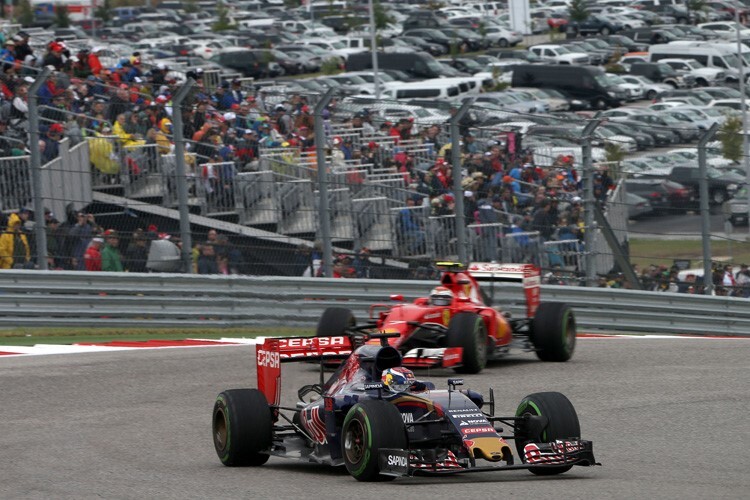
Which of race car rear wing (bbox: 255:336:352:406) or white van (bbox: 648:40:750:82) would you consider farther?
white van (bbox: 648:40:750:82)

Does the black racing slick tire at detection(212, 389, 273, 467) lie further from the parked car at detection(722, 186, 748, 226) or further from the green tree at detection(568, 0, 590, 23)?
the green tree at detection(568, 0, 590, 23)

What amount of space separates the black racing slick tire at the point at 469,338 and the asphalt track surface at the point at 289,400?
0.55 feet

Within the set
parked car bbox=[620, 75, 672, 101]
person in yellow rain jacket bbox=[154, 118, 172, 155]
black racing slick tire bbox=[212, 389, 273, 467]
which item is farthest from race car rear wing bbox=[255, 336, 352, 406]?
parked car bbox=[620, 75, 672, 101]

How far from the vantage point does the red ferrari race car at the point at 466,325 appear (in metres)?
13.7

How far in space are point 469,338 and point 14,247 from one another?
6181mm

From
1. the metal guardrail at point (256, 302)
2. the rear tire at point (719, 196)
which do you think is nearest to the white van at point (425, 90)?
the metal guardrail at point (256, 302)

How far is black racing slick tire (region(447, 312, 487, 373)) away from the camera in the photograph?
13.6 m

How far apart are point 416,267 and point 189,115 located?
3314 mm

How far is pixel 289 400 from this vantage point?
10242mm

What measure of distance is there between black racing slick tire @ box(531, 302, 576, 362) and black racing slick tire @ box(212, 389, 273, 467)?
5536 mm

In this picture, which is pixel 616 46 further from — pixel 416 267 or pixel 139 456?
pixel 139 456

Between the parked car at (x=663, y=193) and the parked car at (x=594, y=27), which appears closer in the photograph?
the parked car at (x=663, y=193)

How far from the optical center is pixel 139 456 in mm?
10297

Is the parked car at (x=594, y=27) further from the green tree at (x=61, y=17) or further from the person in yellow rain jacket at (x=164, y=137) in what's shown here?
the person in yellow rain jacket at (x=164, y=137)
